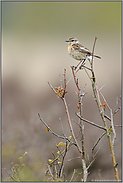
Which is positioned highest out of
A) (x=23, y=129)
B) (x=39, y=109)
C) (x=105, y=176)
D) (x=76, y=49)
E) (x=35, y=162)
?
(x=76, y=49)

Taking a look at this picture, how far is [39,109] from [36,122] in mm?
814

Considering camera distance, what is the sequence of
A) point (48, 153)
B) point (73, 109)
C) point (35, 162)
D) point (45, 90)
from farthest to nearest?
point (45, 90)
point (73, 109)
point (48, 153)
point (35, 162)

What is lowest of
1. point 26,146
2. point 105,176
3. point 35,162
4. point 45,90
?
point 105,176

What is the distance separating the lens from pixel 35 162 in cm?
357

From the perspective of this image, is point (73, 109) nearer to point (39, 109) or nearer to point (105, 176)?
point (39, 109)

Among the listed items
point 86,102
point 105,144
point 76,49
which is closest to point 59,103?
point 86,102

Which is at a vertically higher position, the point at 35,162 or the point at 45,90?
the point at 45,90

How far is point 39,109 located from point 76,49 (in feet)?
8.64

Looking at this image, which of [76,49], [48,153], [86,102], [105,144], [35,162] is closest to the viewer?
[76,49]

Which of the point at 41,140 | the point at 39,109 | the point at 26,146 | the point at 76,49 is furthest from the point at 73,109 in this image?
the point at 76,49

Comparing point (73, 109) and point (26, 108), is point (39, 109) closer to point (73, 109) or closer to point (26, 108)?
point (26, 108)

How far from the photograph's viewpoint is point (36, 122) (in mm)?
4145

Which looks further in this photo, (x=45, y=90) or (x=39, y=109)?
(x=45, y=90)

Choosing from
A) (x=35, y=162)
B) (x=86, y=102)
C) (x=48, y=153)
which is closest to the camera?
(x=35, y=162)
